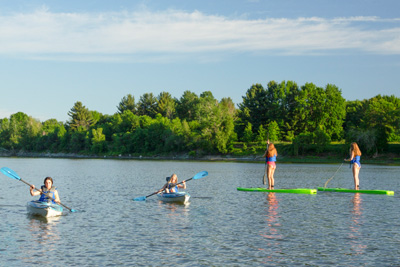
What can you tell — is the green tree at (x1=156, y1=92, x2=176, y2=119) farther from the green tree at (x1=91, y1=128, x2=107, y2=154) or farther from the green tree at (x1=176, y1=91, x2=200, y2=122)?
the green tree at (x1=91, y1=128, x2=107, y2=154)

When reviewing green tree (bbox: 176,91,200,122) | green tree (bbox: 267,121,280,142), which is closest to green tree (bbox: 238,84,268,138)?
green tree (bbox: 267,121,280,142)

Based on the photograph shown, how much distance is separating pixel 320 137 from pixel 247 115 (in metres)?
30.2

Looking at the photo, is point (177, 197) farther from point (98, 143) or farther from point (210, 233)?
point (98, 143)

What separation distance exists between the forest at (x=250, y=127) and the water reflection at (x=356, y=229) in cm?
7076

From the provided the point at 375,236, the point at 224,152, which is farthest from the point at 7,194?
the point at 224,152

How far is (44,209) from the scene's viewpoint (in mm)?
21609

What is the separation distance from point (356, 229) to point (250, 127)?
349 ft

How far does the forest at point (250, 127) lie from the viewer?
99.1 m

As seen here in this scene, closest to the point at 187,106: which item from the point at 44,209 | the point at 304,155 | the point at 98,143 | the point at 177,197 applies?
the point at 98,143

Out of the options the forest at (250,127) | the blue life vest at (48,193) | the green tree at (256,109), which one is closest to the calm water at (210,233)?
the blue life vest at (48,193)

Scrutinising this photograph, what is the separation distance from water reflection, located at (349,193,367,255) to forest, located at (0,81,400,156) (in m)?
70.8

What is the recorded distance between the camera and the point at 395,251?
1534cm

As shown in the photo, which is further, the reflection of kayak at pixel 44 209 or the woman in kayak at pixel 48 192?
the woman in kayak at pixel 48 192

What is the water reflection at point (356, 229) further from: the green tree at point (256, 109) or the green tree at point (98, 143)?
the green tree at point (98, 143)
